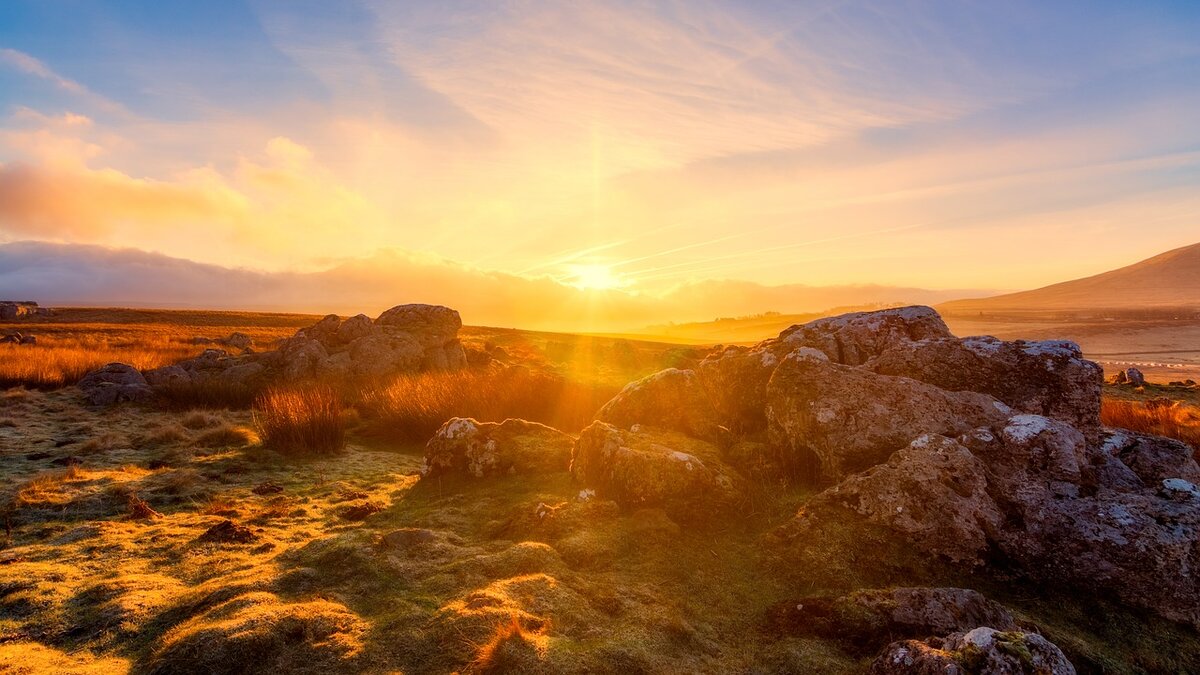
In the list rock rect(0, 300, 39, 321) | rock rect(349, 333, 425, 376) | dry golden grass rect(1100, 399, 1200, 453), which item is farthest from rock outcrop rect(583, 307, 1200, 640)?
rock rect(0, 300, 39, 321)

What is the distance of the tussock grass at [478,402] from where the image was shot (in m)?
11.5

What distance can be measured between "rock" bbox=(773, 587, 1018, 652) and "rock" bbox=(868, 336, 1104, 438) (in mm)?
3516

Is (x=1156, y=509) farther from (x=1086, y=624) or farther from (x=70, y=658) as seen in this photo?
(x=70, y=658)

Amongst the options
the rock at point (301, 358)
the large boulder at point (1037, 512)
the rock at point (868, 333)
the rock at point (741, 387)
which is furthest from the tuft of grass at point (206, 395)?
the large boulder at point (1037, 512)

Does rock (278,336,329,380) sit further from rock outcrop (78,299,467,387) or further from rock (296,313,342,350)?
rock (296,313,342,350)

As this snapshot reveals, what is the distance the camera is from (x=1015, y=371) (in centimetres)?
666

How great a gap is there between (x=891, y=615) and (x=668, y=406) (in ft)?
14.5

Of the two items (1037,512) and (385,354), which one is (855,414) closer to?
(1037,512)

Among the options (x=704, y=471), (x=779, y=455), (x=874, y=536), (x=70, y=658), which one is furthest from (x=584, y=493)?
(x=70, y=658)

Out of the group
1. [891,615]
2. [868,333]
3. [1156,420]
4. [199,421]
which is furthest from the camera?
[199,421]

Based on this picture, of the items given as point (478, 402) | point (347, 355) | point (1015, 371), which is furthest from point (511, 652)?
point (347, 355)

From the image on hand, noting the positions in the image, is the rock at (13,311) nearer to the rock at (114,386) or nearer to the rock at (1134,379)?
the rock at (114,386)

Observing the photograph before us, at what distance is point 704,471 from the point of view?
20.1 feet

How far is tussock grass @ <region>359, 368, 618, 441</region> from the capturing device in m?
11.5
